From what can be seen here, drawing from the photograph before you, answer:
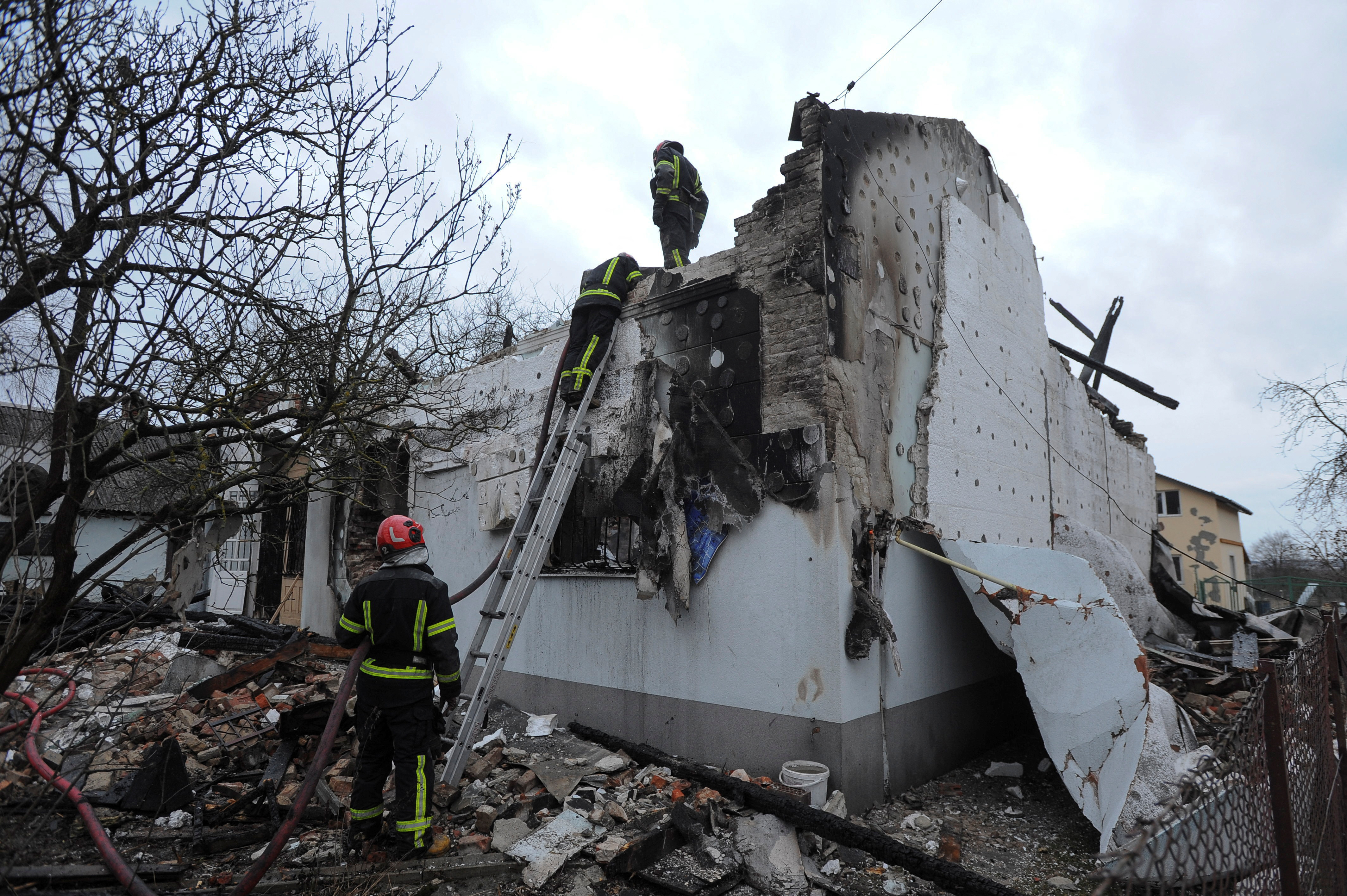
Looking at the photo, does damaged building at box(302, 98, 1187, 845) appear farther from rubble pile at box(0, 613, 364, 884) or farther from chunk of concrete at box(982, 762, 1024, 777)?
rubble pile at box(0, 613, 364, 884)

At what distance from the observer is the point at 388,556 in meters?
4.51

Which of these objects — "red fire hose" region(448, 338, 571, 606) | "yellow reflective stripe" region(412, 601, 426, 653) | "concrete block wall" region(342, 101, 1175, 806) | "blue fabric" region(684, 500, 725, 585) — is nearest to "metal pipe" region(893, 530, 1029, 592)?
"concrete block wall" region(342, 101, 1175, 806)

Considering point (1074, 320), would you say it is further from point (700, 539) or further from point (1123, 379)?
point (700, 539)

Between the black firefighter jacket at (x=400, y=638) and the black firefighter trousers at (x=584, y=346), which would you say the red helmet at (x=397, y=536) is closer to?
the black firefighter jacket at (x=400, y=638)

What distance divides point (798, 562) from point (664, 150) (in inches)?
194

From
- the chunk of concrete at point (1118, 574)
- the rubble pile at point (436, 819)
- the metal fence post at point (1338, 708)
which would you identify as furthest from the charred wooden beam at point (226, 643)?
the chunk of concrete at point (1118, 574)

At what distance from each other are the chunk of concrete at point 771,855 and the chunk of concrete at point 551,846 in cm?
9

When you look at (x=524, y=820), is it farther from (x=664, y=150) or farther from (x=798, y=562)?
(x=664, y=150)

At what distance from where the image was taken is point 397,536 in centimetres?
446

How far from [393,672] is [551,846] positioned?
1.33 metres

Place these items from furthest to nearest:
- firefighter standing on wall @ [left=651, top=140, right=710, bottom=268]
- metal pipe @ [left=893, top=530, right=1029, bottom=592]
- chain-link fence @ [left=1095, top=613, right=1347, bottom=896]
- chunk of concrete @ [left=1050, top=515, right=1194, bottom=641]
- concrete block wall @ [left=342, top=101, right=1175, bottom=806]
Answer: chunk of concrete @ [left=1050, top=515, right=1194, bottom=641] → firefighter standing on wall @ [left=651, top=140, right=710, bottom=268] → metal pipe @ [left=893, top=530, right=1029, bottom=592] → concrete block wall @ [left=342, top=101, right=1175, bottom=806] → chain-link fence @ [left=1095, top=613, right=1347, bottom=896]

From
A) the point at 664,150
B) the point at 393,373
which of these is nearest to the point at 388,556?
the point at 393,373

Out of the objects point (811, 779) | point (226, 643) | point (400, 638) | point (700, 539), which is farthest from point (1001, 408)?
point (226, 643)

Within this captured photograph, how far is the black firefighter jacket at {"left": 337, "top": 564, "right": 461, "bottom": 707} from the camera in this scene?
419 cm
